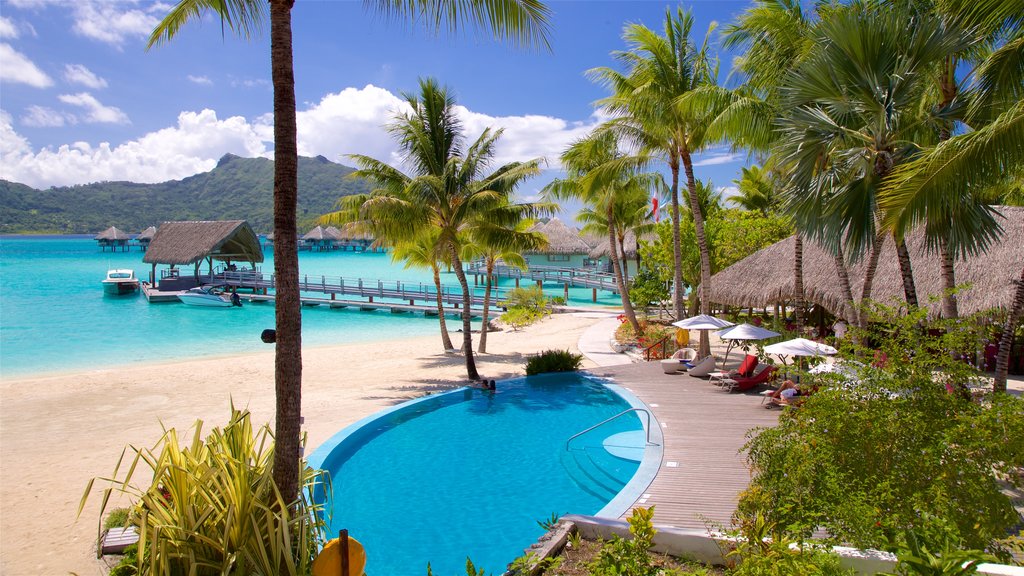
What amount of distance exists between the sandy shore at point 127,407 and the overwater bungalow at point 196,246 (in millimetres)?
19200

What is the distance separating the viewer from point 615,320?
2481cm

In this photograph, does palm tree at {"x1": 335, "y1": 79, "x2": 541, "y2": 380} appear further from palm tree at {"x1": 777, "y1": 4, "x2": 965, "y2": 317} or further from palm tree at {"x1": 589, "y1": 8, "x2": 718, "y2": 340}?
palm tree at {"x1": 777, "y1": 4, "x2": 965, "y2": 317}

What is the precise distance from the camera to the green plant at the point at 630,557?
3568 mm

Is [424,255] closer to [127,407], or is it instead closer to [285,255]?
[127,407]

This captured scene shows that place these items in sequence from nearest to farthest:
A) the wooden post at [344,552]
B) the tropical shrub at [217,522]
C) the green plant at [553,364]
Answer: the tropical shrub at [217,522], the wooden post at [344,552], the green plant at [553,364]

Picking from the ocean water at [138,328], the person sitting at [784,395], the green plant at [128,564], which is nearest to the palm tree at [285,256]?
the green plant at [128,564]

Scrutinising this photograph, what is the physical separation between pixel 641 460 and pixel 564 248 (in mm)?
37854

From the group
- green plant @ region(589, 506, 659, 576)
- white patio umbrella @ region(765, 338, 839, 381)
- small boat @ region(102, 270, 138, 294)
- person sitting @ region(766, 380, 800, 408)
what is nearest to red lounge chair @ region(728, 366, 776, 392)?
person sitting @ region(766, 380, 800, 408)

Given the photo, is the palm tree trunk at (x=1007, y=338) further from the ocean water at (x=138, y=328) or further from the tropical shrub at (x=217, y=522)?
the ocean water at (x=138, y=328)

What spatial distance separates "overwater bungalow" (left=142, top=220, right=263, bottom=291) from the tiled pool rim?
2857 cm

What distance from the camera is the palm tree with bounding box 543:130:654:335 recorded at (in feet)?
48.6

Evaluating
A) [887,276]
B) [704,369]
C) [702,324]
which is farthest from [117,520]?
[887,276]

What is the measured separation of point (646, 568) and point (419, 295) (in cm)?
3022

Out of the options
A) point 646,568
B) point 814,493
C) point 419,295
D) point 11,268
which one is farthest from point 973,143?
point 11,268
